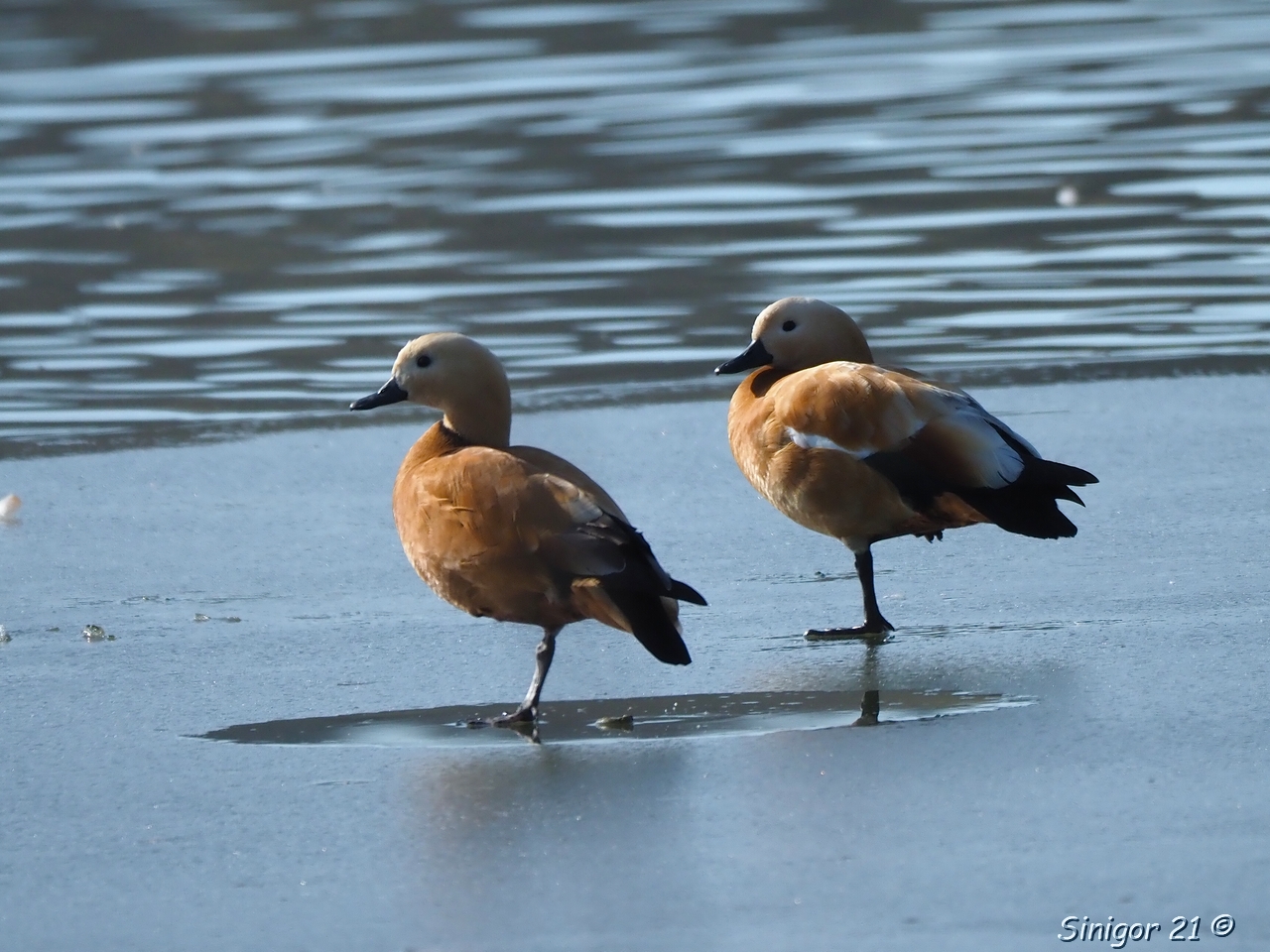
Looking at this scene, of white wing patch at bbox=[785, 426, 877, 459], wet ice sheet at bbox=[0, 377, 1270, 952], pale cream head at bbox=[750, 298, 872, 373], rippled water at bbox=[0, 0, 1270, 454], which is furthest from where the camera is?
rippled water at bbox=[0, 0, 1270, 454]

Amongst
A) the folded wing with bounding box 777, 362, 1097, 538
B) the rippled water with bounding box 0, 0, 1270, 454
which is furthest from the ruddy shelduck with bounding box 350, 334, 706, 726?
the rippled water with bounding box 0, 0, 1270, 454

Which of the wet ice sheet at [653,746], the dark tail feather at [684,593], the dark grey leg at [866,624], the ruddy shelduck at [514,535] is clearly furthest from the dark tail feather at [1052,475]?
the dark tail feather at [684,593]

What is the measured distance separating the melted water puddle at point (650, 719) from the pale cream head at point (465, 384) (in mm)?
727

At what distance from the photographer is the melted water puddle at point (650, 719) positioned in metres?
4.55

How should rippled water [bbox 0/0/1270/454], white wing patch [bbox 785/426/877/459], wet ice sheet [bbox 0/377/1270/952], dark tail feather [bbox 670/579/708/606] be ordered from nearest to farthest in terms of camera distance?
1. wet ice sheet [bbox 0/377/1270/952]
2. dark tail feather [bbox 670/579/708/606]
3. white wing patch [bbox 785/426/877/459]
4. rippled water [bbox 0/0/1270/454]

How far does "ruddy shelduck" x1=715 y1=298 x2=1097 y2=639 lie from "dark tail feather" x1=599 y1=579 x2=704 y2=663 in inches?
38.7

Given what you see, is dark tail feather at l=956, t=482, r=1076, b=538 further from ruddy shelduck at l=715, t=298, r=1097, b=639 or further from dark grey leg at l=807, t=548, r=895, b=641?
dark grey leg at l=807, t=548, r=895, b=641

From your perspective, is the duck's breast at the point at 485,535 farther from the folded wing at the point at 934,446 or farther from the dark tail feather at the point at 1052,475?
the dark tail feather at the point at 1052,475

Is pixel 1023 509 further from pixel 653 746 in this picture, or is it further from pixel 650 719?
pixel 653 746

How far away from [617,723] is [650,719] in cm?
7

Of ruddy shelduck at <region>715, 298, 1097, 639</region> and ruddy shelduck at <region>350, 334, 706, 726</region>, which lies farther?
ruddy shelduck at <region>715, 298, 1097, 639</region>

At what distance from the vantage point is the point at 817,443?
5.53 metres

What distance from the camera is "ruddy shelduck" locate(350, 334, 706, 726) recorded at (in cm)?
447

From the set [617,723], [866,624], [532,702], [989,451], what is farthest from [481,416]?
[989,451]
